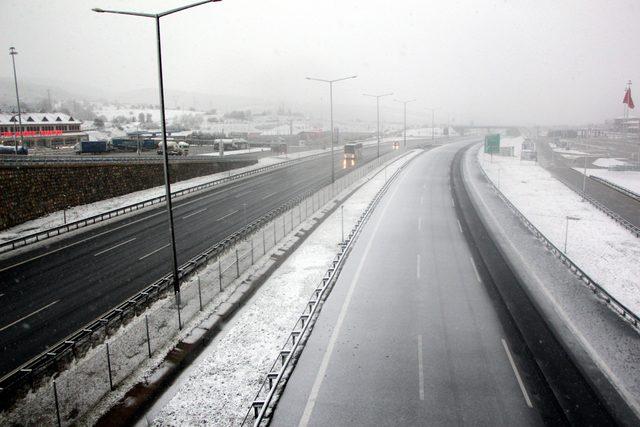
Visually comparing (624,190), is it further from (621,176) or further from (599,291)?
(599,291)

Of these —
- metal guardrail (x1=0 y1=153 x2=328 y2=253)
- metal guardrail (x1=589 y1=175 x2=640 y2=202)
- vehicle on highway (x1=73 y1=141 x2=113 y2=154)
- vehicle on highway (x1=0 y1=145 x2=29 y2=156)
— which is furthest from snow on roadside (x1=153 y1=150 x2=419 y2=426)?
vehicle on highway (x1=73 y1=141 x2=113 y2=154)

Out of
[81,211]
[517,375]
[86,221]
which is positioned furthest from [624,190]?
[81,211]

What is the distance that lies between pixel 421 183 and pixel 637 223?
73.5 feet

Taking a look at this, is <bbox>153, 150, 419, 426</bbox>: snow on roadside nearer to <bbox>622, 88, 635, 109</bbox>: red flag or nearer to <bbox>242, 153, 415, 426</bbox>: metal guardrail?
<bbox>242, 153, 415, 426</bbox>: metal guardrail

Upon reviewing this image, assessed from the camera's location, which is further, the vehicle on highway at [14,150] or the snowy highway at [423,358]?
the vehicle on highway at [14,150]

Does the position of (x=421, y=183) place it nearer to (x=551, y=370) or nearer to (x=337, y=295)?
(x=337, y=295)

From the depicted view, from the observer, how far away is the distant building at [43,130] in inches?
3600

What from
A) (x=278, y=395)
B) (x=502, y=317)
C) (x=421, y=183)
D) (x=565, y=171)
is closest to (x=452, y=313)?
(x=502, y=317)

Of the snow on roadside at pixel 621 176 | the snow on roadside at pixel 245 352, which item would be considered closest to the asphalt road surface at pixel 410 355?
the snow on roadside at pixel 245 352

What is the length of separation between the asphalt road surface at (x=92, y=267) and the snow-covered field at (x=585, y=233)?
21.4 metres

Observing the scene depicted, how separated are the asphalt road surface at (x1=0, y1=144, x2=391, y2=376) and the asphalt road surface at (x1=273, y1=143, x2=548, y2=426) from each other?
9120 mm

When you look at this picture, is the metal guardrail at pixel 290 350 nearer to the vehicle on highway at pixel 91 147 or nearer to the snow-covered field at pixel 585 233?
the snow-covered field at pixel 585 233

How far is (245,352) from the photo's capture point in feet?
46.2

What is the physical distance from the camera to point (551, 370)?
12648mm
